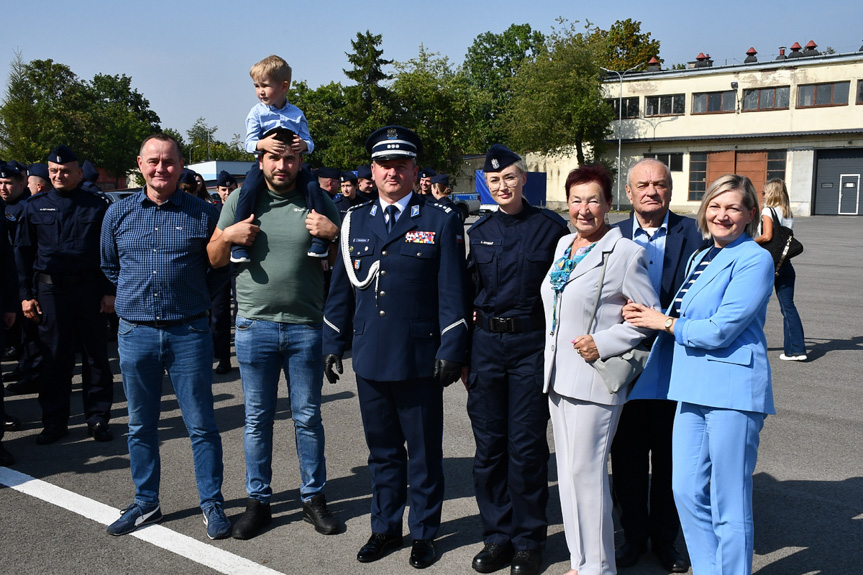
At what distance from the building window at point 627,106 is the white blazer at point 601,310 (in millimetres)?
49939

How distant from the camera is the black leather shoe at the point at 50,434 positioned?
5980mm

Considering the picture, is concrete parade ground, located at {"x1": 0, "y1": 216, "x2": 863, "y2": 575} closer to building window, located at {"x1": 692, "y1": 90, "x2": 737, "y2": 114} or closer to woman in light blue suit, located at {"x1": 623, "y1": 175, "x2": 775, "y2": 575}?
woman in light blue suit, located at {"x1": 623, "y1": 175, "x2": 775, "y2": 575}

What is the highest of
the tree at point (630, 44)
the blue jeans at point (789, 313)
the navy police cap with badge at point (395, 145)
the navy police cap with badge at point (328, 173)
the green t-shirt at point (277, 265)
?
the tree at point (630, 44)

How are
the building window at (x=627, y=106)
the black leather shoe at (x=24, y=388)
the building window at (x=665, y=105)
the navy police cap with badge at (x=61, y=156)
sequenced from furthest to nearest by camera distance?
the building window at (x=627, y=106) < the building window at (x=665, y=105) < the black leather shoe at (x=24, y=388) < the navy police cap with badge at (x=61, y=156)

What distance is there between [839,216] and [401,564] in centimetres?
4589

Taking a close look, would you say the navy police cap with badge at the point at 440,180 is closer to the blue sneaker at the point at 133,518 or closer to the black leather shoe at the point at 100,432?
the black leather shoe at the point at 100,432

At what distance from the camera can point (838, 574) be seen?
3756 mm

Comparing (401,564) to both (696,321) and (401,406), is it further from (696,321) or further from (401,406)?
(696,321)

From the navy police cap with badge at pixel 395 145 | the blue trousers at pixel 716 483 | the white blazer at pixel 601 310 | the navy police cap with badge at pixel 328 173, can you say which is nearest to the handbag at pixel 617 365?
the white blazer at pixel 601 310

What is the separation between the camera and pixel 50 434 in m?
6.01

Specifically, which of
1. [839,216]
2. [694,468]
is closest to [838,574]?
[694,468]

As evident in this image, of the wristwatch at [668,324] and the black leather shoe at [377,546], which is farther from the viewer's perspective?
the black leather shoe at [377,546]

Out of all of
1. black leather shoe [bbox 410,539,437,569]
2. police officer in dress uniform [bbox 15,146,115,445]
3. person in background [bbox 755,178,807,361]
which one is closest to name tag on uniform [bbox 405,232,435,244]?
black leather shoe [bbox 410,539,437,569]

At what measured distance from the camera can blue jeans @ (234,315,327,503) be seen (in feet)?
14.4
